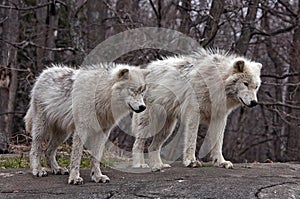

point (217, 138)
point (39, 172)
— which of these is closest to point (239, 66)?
point (217, 138)

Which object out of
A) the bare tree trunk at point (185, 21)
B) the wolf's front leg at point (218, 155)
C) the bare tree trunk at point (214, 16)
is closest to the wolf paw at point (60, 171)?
the wolf's front leg at point (218, 155)

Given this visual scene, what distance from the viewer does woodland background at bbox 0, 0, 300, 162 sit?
38.1 ft

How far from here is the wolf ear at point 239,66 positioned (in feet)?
22.4

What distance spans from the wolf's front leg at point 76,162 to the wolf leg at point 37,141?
0.73 m

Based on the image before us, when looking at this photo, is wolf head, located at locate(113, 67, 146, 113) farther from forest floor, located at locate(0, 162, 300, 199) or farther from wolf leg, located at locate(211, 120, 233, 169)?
wolf leg, located at locate(211, 120, 233, 169)

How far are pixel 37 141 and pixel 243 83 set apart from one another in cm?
321

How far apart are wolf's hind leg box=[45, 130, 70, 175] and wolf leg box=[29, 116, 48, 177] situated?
0.17m

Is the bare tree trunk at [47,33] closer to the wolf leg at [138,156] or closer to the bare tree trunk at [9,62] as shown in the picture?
the bare tree trunk at [9,62]

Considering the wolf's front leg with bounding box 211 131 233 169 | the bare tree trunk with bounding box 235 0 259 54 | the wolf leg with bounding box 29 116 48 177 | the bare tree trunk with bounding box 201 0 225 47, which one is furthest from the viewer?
the bare tree trunk with bounding box 235 0 259 54

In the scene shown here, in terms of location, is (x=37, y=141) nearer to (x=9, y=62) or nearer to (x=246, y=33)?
(x=9, y=62)

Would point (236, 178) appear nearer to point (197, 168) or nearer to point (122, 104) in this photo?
point (197, 168)

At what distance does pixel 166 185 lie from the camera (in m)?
5.57

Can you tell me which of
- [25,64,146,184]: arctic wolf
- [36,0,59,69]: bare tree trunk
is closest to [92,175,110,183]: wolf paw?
[25,64,146,184]: arctic wolf

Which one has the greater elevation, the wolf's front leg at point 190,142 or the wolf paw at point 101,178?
the wolf's front leg at point 190,142
